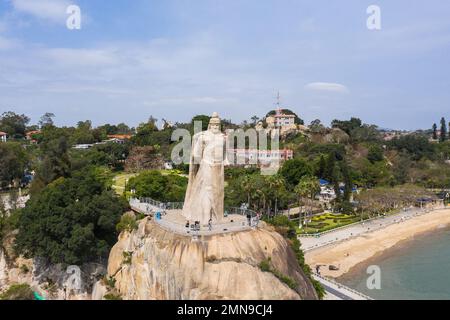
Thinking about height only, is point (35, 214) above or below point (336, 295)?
above

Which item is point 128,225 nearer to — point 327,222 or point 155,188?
point 155,188

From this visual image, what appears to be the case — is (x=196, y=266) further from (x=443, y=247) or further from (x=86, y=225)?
(x=443, y=247)

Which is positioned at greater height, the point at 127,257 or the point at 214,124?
the point at 214,124

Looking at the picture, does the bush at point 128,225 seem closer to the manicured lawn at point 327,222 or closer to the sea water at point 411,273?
the sea water at point 411,273

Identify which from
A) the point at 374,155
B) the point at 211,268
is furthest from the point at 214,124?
the point at 374,155

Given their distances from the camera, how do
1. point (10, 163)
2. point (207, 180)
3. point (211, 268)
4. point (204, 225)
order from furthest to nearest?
point (10, 163)
point (207, 180)
point (204, 225)
point (211, 268)
